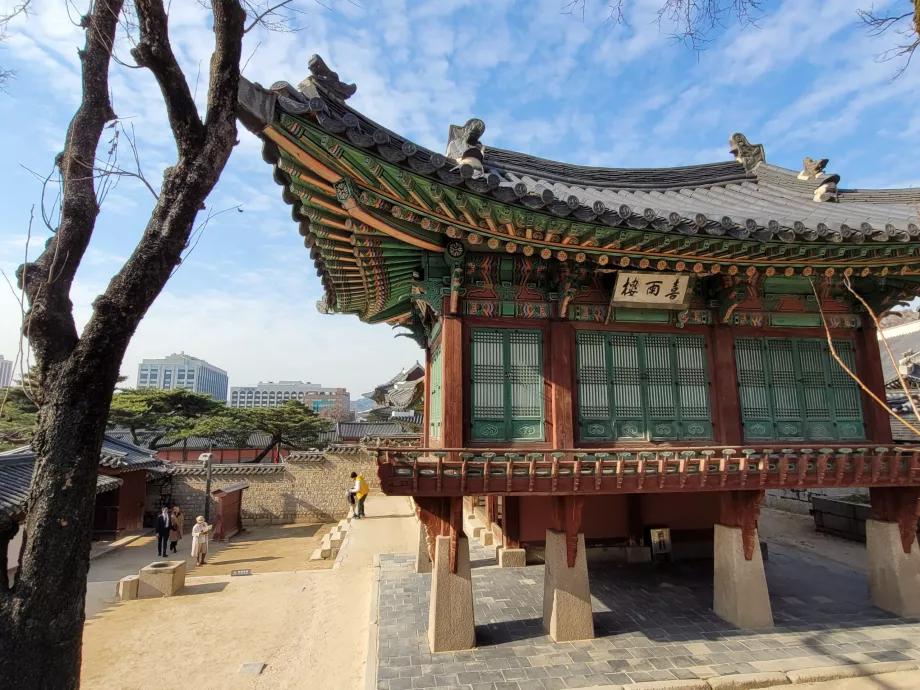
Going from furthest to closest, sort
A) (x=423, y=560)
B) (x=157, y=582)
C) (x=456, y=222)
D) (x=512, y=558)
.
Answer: (x=157, y=582) → (x=423, y=560) → (x=512, y=558) → (x=456, y=222)

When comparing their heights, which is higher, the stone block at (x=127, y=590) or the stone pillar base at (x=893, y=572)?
the stone pillar base at (x=893, y=572)

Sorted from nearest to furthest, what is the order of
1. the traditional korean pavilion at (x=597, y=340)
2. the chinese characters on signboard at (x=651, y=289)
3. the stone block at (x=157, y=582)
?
Answer: 1. the traditional korean pavilion at (x=597, y=340)
2. the chinese characters on signboard at (x=651, y=289)
3. the stone block at (x=157, y=582)

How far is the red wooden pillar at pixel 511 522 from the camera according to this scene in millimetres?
11359

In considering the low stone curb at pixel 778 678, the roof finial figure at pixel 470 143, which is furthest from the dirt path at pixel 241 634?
the roof finial figure at pixel 470 143

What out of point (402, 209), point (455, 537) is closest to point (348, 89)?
point (402, 209)

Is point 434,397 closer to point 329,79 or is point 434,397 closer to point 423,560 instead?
point 423,560

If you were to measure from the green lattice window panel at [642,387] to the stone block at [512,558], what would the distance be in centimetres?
455

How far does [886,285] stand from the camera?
367 inches

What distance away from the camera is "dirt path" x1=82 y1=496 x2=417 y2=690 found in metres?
7.99

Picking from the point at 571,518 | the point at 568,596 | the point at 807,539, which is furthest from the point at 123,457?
the point at 807,539

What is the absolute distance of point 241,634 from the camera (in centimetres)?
980

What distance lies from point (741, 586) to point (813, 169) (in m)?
10.00

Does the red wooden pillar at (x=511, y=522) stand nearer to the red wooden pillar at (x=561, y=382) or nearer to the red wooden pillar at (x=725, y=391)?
the red wooden pillar at (x=561, y=382)

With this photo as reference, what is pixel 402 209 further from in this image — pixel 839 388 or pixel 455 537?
pixel 839 388
